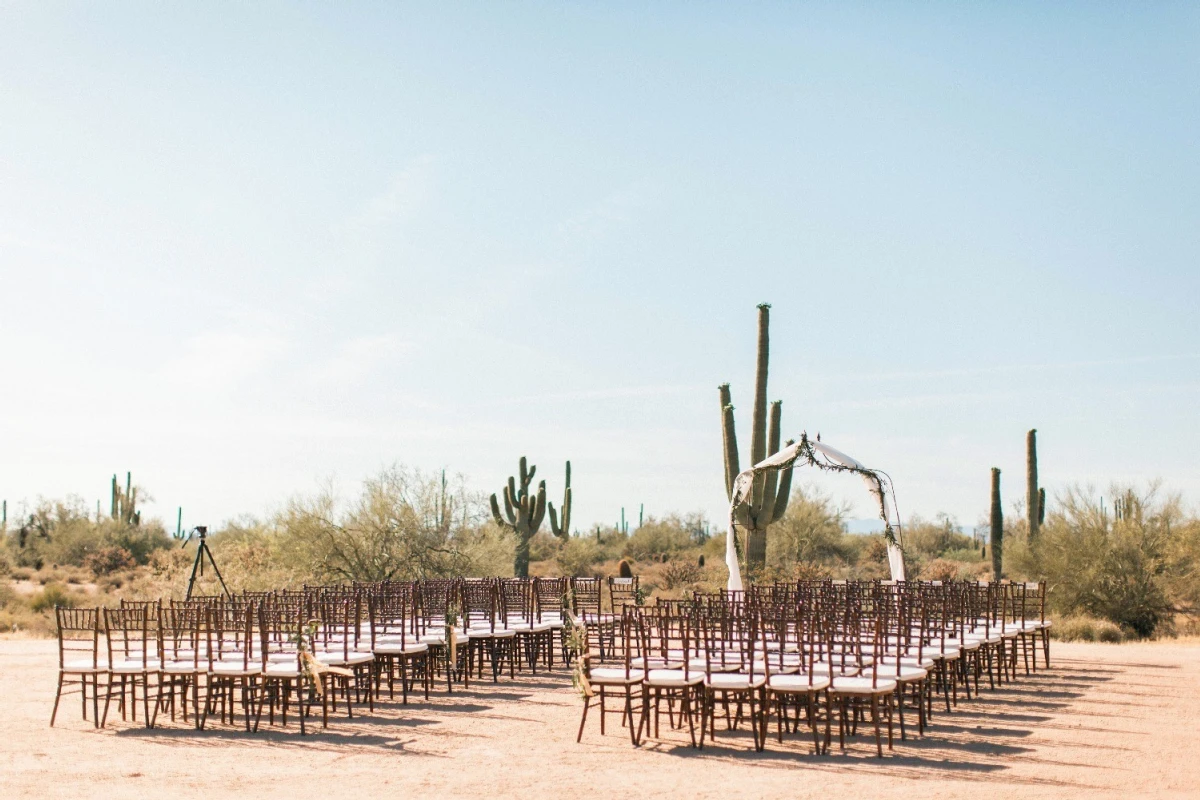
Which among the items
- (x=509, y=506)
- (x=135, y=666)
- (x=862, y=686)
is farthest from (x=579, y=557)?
(x=862, y=686)

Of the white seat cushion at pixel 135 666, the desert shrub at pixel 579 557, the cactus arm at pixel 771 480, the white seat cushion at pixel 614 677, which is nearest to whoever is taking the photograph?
the white seat cushion at pixel 614 677

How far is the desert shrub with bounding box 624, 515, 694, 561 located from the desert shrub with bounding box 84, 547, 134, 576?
20874 mm

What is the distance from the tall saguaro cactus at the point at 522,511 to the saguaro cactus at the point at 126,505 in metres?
22.9

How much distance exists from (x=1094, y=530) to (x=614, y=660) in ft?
43.3

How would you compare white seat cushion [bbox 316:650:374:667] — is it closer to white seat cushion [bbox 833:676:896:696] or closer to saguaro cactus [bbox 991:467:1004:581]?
white seat cushion [bbox 833:676:896:696]

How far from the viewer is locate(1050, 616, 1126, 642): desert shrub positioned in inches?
886

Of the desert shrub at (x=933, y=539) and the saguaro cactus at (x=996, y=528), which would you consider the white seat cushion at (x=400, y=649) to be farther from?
the desert shrub at (x=933, y=539)

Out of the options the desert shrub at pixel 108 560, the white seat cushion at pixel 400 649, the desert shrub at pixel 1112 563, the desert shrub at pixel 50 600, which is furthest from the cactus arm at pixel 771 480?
the desert shrub at pixel 108 560

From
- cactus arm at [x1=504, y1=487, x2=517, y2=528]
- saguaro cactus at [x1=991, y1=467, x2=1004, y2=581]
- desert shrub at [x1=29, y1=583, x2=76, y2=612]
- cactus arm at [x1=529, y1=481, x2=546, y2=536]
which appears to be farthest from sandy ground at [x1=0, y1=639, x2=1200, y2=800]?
cactus arm at [x1=529, y1=481, x2=546, y2=536]

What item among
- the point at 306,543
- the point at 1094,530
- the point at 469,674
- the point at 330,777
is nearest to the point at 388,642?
the point at 469,674

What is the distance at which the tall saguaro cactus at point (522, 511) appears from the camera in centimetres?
3325

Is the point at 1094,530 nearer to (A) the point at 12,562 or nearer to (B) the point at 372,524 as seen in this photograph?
(B) the point at 372,524

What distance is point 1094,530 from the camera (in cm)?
2519

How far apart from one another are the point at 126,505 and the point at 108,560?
289 inches
